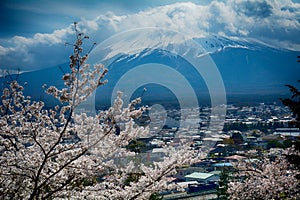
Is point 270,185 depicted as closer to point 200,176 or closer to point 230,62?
point 200,176

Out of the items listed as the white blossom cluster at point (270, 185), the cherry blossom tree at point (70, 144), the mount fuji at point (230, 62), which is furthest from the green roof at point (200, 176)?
the mount fuji at point (230, 62)

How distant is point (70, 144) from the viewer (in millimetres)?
3277

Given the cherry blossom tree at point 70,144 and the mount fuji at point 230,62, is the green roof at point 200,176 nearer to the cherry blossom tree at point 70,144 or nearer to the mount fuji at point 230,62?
the cherry blossom tree at point 70,144

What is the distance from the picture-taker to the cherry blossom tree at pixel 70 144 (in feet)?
→ 9.35

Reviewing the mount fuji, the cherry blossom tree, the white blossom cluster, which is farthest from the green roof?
the mount fuji

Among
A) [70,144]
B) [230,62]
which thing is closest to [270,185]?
[70,144]

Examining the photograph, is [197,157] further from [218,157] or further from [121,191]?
[218,157]

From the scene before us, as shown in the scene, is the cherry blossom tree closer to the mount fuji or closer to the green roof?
the green roof

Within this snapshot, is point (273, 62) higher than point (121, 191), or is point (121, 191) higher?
point (273, 62)

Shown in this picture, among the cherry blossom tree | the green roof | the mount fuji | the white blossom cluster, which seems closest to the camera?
the cherry blossom tree

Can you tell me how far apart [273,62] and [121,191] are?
140012 mm

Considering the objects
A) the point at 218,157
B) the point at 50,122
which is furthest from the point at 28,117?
the point at 218,157

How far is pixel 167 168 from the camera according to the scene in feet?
11.7

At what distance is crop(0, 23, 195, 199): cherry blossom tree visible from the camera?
2.85m
